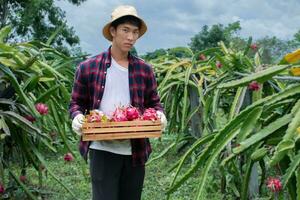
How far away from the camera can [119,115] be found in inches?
97.7

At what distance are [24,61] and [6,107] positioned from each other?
30 cm

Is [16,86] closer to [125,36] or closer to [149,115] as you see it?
[125,36]

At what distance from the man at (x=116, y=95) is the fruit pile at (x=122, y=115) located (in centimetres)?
8

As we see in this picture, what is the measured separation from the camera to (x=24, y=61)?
3.29 m

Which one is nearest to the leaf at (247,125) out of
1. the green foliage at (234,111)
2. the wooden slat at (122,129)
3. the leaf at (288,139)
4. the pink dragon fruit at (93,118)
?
the green foliage at (234,111)

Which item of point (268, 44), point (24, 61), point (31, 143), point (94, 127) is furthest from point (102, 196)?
point (268, 44)

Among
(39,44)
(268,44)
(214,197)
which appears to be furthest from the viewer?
(268,44)

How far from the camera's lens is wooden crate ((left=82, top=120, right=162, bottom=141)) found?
244 centimetres

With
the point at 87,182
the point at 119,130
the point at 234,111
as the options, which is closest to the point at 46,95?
the point at 119,130

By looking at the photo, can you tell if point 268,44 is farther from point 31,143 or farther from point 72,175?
point 31,143

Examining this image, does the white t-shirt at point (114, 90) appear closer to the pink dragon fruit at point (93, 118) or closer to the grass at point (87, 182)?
the pink dragon fruit at point (93, 118)

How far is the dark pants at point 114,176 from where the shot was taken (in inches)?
103

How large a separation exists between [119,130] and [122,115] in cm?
7

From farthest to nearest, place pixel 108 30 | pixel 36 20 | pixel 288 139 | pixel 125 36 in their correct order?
pixel 36 20 → pixel 108 30 → pixel 125 36 → pixel 288 139
